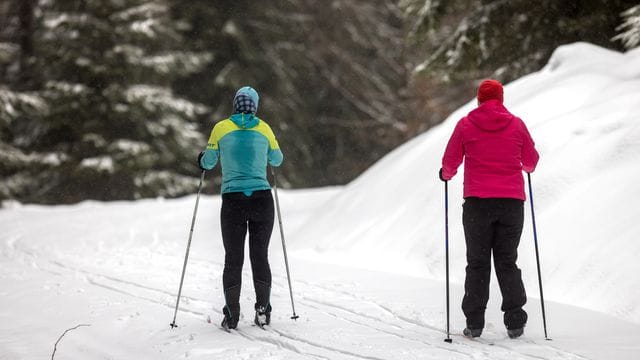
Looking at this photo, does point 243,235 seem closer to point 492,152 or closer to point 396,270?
point 492,152

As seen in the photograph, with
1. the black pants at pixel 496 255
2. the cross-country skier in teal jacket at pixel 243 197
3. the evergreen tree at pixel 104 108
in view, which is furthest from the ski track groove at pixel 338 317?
the evergreen tree at pixel 104 108

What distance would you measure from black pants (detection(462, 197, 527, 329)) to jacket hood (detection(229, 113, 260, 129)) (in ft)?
6.42

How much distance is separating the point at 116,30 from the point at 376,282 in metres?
16.5

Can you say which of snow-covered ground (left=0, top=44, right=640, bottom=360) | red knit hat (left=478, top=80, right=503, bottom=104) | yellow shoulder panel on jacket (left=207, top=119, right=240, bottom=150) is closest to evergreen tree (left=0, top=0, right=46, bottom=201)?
snow-covered ground (left=0, top=44, right=640, bottom=360)

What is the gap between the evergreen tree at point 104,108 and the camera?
21.0 metres

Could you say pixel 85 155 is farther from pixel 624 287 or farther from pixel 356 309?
pixel 624 287

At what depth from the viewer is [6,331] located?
5.78 metres

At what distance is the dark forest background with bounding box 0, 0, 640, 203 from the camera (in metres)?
12.5

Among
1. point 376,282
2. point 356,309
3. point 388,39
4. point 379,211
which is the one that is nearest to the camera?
point 356,309

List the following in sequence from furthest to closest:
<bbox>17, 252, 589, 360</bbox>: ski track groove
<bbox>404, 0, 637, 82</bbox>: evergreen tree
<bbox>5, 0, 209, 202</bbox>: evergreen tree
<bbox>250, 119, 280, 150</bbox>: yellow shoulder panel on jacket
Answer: <bbox>5, 0, 209, 202</bbox>: evergreen tree
<bbox>404, 0, 637, 82</bbox>: evergreen tree
<bbox>250, 119, 280, 150</bbox>: yellow shoulder panel on jacket
<bbox>17, 252, 589, 360</bbox>: ski track groove

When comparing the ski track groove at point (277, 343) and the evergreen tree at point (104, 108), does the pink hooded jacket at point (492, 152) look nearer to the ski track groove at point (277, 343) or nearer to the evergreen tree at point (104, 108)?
the ski track groove at point (277, 343)

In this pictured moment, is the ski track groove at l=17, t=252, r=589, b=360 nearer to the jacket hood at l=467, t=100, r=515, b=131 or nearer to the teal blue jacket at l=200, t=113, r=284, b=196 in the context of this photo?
the teal blue jacket at l=200, t=113, r=284, b=196

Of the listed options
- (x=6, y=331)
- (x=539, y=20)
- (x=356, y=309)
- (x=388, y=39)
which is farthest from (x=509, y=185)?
(x=388, y=39)

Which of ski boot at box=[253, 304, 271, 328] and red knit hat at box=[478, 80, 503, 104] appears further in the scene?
ski boot at box=[253, 304, 271, 328]
